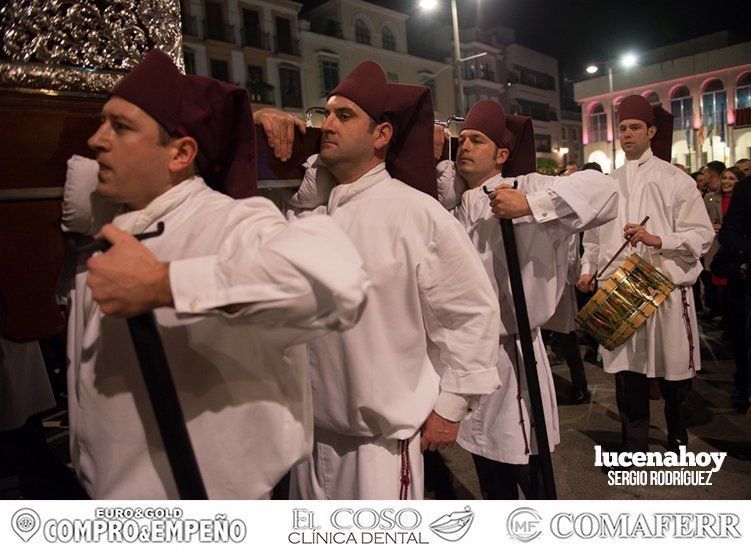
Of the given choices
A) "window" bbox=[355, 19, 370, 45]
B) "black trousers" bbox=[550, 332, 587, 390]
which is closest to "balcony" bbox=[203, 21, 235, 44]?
"window" bbox=[355, 19, 370, 45]

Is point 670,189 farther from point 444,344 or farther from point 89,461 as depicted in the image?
point 89,461

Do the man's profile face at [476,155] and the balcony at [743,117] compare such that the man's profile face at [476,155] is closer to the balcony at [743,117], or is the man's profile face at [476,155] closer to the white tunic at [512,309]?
the white tunic at [512,309]

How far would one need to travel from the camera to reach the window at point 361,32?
27.6 m

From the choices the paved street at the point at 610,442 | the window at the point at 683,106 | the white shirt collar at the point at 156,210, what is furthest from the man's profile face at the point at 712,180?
the window at the point at 683,106

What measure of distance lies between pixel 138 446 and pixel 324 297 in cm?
71

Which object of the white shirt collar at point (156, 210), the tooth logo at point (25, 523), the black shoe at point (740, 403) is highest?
the white shirt collar at point (156, 210)

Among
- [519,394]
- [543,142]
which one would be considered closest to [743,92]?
[519,394]

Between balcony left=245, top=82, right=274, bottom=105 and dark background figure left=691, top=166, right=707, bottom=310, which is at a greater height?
balcony left=245, top=82, right=274, bottom=105

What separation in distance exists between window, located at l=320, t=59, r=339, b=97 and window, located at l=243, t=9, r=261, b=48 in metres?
3.22

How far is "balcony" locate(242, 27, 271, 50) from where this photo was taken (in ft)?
79.9

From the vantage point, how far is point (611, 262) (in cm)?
377

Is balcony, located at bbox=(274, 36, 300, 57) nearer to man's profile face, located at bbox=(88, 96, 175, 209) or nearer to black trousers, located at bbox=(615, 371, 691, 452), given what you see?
black trousers, located at bbox=(615, 371, 691, 452)

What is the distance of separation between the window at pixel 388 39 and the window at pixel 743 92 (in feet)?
54.5

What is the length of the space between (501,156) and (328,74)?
25532mm
